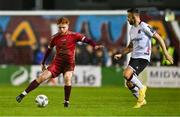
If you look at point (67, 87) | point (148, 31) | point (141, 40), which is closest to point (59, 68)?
point (67, 87)

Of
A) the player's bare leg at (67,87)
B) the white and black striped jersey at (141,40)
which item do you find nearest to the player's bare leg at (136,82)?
the white and black striped jersey at (141,40)

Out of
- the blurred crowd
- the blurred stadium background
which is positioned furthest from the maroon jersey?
the blurred crowd

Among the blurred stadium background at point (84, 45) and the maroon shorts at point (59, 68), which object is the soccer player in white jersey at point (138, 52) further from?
the blurred stadium background at point (84, 45)

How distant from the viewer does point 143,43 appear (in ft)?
58.9

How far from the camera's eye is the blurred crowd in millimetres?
30688

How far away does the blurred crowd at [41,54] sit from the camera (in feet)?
101

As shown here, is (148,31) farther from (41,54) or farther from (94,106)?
(41,54)

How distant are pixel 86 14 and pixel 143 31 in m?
13.9

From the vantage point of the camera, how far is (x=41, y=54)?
3114cm

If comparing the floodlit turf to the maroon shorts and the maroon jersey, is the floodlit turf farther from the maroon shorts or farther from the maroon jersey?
the maroon jersey

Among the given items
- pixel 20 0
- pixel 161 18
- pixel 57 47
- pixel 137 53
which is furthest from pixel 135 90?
pixel 20 0

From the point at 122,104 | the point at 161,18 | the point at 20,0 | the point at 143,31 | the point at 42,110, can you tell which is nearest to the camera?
the point at 42,110

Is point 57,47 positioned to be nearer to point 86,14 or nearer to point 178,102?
point 178,102

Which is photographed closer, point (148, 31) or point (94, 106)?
point (148, 31)
